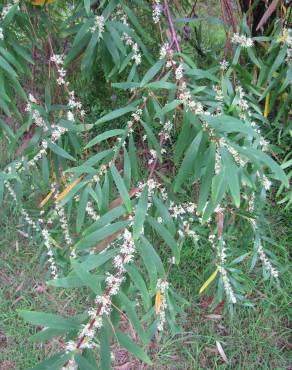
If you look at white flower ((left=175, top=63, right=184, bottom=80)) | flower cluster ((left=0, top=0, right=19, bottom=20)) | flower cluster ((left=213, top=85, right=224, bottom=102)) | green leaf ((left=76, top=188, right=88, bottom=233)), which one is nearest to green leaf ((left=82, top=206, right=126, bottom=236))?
green leaf ((left=76, top=188, right=88, bottom=233))

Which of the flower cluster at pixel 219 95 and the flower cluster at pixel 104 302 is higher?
the flower cluster at pixel 219 95

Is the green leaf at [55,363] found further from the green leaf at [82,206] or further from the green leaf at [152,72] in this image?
the green leaf at [152,72]

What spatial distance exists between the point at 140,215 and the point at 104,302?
0.66 feet

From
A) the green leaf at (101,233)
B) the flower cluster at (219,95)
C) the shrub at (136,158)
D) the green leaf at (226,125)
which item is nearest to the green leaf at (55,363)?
the shrub at (136,158)

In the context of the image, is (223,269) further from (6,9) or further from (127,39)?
(6,9)

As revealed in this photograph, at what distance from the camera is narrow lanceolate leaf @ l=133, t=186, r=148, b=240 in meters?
0.86

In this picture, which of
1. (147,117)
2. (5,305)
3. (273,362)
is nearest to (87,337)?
(147,117)

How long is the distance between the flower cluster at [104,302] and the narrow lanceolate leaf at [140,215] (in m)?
0.03

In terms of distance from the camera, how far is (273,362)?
1915 mm

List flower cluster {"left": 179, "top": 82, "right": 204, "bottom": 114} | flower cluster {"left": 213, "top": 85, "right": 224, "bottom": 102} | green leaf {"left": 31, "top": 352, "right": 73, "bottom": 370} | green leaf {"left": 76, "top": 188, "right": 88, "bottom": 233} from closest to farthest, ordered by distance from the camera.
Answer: green leaf {"left": 31, "top": 352, "right": 73, "bottom": 370}, flower cluster {"left": 179, "top": 82, "right": 204, "bottom": 114}, green leaf {"left": 76, "top": 188, "right": 88, "bottom": 233}, flower cluster {"left": 213, "top": 85, "right": 224, "bottom": 102}

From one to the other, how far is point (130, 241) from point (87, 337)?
22cm

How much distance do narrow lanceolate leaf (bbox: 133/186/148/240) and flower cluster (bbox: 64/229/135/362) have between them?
1.3 inches

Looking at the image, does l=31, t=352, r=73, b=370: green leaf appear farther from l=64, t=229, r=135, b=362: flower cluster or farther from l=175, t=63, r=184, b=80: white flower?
l=175, t=63, r=184, b=80: white flower

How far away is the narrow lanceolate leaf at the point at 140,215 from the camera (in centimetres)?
86
